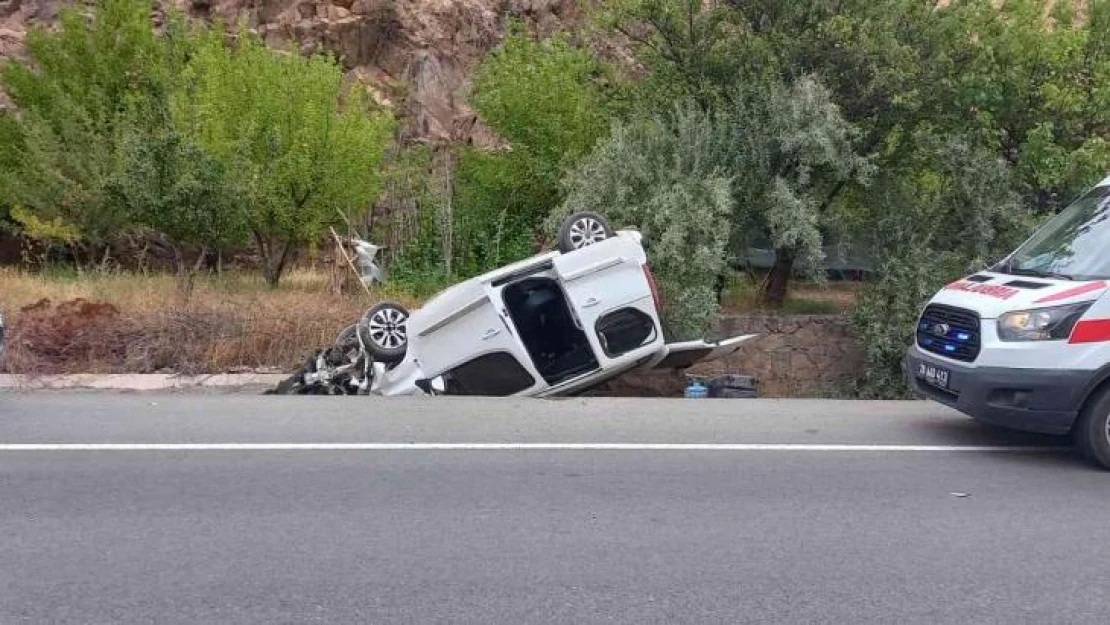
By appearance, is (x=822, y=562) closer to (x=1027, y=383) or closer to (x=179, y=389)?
(x=1027, y=383)

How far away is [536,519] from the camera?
6016 millimetres

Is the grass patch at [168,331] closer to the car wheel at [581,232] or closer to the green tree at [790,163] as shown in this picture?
the car wheel at [581,232]

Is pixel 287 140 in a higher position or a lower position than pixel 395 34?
lower

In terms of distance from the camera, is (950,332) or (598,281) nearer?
(950,332)

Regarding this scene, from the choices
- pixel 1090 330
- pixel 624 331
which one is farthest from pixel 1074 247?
pixel 624 331

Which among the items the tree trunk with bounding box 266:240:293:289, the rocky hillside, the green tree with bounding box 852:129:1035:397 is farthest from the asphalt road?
the rocky hillside

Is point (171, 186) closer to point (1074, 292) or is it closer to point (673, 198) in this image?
point (673, 198)

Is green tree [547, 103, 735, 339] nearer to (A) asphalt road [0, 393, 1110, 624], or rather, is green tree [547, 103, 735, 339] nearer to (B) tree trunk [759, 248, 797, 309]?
(B) tree trunk [759, 248, 797, 309]

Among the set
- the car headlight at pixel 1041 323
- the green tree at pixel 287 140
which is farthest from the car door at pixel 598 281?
the green tree at pixel 287 140

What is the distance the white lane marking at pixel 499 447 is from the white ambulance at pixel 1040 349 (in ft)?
1.89

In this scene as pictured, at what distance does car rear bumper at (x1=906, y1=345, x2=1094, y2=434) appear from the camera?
717 centimetres

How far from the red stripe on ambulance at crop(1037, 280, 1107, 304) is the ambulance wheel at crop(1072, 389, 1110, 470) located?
698 mm

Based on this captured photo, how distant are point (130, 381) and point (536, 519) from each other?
6650mm

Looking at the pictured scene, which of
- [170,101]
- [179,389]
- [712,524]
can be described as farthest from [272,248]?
[712,524]
